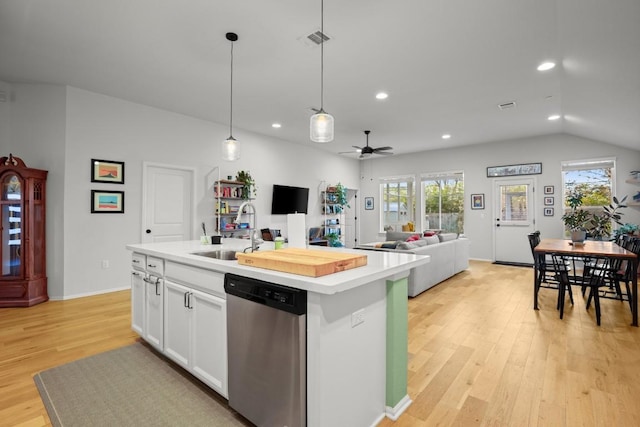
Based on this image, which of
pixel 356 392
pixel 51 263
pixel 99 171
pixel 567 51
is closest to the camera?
pixel 356 392

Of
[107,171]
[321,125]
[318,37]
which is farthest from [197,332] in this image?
[107,171]

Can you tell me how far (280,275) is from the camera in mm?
1557

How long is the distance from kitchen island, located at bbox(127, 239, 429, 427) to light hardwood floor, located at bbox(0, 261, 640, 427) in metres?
0.32

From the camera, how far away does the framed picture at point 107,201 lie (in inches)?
178

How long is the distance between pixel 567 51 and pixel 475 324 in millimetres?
3000

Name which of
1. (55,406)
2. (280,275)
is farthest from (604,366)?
(55,406)

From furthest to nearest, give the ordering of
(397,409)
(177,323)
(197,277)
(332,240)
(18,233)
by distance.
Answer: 1. (332,240)
2. (18,233)
3. (177,323)
4. (197,277)
5. (397,409)

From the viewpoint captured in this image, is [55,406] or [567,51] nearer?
[55,406]

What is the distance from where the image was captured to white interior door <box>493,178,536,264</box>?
7160mm

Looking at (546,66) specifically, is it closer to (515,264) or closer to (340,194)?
(515,264)

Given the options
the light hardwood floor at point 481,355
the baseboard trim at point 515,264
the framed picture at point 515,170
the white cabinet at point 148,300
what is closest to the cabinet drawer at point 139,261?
the white cabinet at point 148,300

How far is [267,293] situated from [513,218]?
24.8ft

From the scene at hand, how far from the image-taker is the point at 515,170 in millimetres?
7266

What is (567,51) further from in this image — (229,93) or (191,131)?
(191,131)
